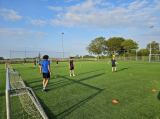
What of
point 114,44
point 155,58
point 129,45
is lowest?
point 155,58

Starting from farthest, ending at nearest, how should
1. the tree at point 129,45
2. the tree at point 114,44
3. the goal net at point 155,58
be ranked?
the tree at point 114,44 < the tree at point 129,45 < the goal net at point 155,58

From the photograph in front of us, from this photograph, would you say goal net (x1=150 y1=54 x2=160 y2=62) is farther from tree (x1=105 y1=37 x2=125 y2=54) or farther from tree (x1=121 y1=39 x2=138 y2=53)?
tree (x1=105 y1=37 x2=125 y2=54)

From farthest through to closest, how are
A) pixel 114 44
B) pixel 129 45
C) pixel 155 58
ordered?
1. pixel 114 44
2. pixel 129 45
3. pixel 155 58

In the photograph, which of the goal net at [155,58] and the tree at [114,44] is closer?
the goal net at [155,58]

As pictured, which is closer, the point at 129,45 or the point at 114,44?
the point at 129,45

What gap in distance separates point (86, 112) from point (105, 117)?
651 mm

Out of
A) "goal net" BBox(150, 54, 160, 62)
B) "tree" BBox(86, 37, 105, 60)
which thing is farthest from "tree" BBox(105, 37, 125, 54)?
"goal net" BBox(150, 54, 160, 62)

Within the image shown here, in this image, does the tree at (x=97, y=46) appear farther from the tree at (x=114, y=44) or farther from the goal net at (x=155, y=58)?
the goal net at (x=155, y=58)

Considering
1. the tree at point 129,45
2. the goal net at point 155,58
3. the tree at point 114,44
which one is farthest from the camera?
the tree at point 114,44

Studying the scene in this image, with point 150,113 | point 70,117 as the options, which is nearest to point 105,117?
point 70,117

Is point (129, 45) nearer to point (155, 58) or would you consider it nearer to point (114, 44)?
point (114, 44)

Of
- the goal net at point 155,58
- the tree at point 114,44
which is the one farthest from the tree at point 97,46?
the goal net at point 155,58

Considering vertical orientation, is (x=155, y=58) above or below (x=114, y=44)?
below

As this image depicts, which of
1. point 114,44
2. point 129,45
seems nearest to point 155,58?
point 129,45
